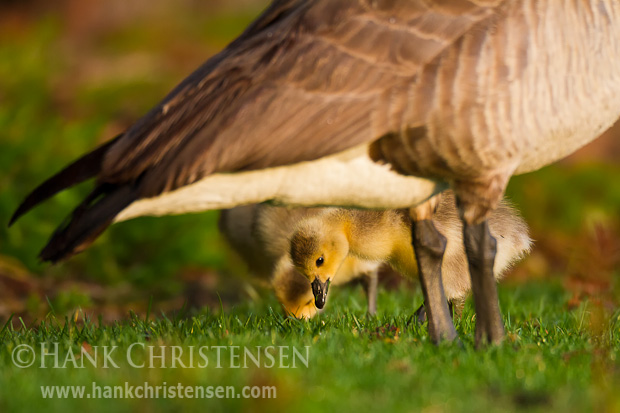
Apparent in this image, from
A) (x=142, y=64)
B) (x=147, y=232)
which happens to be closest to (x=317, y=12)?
(x=147, y=232)

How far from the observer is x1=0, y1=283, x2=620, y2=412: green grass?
3367 millimetres

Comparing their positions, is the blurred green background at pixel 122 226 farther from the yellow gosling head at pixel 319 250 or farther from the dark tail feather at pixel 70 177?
the dark tail feather at pixel 70 177

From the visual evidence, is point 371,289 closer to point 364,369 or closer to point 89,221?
point 364,369

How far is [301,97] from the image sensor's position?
4070 millimetres

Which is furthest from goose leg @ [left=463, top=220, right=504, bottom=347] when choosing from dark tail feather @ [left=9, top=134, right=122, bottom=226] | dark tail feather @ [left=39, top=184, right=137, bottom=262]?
dark tail feather @ [left=9, top=134, right=122, bottom=226]

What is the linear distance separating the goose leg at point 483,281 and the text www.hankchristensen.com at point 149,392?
5.51 ft

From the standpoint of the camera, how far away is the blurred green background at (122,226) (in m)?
8.20

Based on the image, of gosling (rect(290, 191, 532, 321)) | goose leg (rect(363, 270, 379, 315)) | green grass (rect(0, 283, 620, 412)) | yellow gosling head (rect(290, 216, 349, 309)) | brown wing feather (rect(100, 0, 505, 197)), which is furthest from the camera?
goose leg (rect(363, 270, 379, 315))

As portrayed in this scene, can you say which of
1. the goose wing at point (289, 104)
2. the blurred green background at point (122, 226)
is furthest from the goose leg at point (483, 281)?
the blurred green background at point (122, 226)

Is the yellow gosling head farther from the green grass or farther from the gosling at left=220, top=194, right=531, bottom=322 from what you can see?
the green grass

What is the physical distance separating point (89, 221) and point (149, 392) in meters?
0.96

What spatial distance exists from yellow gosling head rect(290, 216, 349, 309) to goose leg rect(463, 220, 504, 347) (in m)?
1.67

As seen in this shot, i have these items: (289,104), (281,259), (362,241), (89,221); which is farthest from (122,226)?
(289,104)

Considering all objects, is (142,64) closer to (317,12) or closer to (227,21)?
(227,21)
